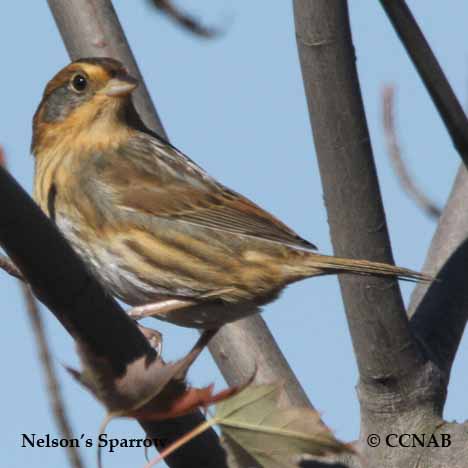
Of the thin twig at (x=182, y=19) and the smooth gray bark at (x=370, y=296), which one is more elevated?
the thin twig at (x=182, y=19)

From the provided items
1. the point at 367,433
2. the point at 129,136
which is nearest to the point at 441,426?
the point at 367,433

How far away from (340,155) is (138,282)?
4.57 feet

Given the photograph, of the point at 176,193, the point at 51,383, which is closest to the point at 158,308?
the point at 176,193

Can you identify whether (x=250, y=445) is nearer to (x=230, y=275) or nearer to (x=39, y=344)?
(x=39, y=344)

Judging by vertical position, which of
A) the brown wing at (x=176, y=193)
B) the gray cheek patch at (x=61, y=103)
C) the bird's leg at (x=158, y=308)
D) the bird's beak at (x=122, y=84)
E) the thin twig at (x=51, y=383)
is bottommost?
the thin twig at (x=51, y=383)

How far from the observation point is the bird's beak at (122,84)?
15.1 ft

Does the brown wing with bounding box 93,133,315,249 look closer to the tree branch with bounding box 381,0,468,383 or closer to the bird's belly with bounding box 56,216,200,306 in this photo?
the bird's belly with bounding box 56,216,200,306

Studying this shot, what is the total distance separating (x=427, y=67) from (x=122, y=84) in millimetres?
2110

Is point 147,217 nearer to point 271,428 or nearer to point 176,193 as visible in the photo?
point 176,193

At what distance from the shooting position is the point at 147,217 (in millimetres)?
4617

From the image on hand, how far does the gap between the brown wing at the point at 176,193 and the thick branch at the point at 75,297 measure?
6.20ft

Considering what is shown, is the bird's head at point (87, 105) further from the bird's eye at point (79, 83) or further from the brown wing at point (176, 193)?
the brown wing at point (176, 193)

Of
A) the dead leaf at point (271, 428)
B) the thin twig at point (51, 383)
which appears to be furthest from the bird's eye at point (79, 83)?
the thin twig at point (51, 383)

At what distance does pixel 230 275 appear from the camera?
174 inches
